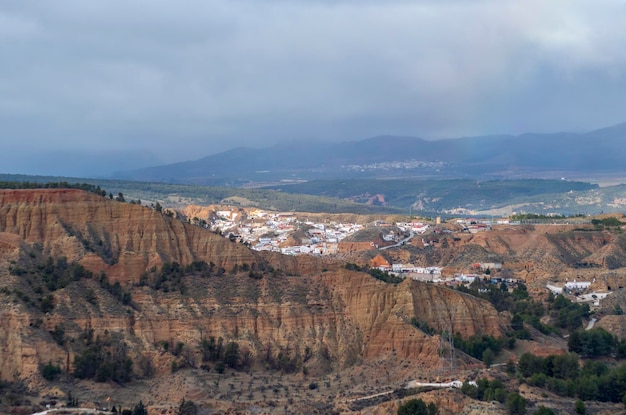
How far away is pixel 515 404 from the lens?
63031mm

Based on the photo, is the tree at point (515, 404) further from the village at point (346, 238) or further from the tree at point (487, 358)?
the village at point (346, 238)

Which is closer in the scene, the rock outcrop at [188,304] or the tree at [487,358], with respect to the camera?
the rock outcrop at [188,304]

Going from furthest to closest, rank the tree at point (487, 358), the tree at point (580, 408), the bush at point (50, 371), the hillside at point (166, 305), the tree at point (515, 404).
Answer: the tree at point (487, 358), the hillside at point (166, 305), the bush at point (50, 371), the tree at point (580, 408), the tree at point (515, 404)

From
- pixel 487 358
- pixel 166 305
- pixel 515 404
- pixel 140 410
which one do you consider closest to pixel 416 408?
pixel 515 404

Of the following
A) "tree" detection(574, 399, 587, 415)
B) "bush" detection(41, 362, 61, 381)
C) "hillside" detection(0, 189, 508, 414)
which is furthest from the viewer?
"hillside" detection(0, 189, 508, 414)

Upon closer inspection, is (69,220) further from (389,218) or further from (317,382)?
(389,218)

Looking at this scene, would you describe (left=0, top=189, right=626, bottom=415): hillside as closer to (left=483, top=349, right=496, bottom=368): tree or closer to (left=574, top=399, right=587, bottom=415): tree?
(left=574, top=399, right=587, bottom=415): tree

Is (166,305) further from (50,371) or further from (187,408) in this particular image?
(187,408)

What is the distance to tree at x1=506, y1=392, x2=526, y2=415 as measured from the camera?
6275cm

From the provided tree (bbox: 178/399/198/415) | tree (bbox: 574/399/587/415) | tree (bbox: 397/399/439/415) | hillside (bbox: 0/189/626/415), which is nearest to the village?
hillside (bbox: 0/189/626/415)

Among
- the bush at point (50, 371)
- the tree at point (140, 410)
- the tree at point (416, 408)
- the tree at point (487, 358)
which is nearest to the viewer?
the tree at point (416, 408)

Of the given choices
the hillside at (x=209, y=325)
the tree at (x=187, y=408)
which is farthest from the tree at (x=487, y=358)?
the tree at (x=187, y=408)

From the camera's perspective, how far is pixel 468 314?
253 ft

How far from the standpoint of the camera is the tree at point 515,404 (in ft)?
206
